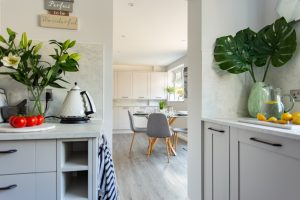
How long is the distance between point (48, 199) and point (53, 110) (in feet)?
2.45

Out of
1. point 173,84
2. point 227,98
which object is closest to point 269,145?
point 227,98

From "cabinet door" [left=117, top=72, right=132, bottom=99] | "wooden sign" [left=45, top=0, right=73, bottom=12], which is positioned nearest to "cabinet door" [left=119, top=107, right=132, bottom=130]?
"cabinet door" [left=117, top=72, right=132, bottom=99]

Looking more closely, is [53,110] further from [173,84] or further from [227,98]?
[173,84]

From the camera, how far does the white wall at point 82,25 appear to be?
1541 mm

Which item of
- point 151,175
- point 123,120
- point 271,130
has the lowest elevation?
point 151,175

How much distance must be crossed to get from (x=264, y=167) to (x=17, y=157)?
1320 millimetres

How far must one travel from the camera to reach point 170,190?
241 centimetres

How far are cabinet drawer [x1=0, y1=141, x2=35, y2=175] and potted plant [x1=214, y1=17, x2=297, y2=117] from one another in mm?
1558

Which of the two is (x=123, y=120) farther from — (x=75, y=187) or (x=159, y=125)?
(x=75, y=187)

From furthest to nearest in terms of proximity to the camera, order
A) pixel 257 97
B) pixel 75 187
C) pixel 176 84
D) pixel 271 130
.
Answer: pixel 176 84 < pixel 257 97 < pixel 75 187 < pixel 271 130

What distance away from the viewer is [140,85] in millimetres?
6723

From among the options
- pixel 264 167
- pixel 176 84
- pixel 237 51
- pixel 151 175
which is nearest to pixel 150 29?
pixel 237 51

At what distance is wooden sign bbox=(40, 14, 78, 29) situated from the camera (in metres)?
1.57

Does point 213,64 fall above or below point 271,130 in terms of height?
above
